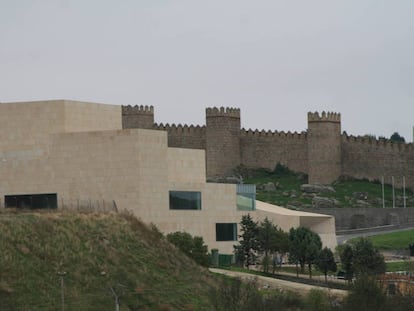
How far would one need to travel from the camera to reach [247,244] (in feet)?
243

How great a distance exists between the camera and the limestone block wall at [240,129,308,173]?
11425 cm

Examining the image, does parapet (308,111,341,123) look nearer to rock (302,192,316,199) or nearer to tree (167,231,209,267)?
rock (302,192,316,199)

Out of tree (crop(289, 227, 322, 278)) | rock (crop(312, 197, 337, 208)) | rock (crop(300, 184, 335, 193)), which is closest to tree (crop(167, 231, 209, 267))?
tree (crop(289, 227, 322, 278))

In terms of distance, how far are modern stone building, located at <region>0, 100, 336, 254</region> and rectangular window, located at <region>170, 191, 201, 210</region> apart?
0.13 ft

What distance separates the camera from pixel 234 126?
115 metres

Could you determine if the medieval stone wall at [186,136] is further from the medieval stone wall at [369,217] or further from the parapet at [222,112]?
the medieval stone wall at [369,217]

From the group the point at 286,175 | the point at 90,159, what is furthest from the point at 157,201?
the point at 286,175

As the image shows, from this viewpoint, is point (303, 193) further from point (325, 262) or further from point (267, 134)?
point (325, 262)

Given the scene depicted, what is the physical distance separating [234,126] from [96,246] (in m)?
56.7

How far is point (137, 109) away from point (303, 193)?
13.8 metres

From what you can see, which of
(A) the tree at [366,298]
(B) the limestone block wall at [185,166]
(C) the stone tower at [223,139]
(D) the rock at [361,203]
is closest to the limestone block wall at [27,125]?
(B) the limestone block wall at [185,166]

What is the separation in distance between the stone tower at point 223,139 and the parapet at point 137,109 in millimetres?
4082

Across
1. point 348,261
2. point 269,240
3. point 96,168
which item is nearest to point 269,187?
point 269,240

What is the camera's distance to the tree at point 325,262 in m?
73.4
